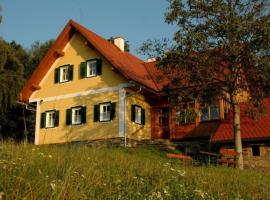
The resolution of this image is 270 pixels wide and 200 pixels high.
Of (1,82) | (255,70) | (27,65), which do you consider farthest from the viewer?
(27,65)

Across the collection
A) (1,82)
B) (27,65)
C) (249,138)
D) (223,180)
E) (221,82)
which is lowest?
(223,180)

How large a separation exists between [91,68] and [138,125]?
4.56m

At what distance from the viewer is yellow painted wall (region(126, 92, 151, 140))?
79.8ft

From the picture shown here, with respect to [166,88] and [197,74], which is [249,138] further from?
[166,88]

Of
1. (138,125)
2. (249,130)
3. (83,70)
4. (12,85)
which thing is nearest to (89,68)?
(83,70)

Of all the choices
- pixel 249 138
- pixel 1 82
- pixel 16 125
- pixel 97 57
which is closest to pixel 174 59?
pixel 249 138

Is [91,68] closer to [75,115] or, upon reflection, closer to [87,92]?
[87,92]

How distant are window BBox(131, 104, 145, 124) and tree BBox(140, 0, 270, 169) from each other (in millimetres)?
5894

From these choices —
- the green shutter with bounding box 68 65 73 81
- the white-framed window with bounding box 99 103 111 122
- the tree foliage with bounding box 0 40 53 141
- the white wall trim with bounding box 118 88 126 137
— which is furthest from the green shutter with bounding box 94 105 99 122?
the tree foliage with bounding box 0 40 53 141

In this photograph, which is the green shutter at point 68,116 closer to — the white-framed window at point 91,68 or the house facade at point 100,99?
the house facade at point 100,99

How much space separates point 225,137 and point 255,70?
3794 mm

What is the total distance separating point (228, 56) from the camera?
18.1 m

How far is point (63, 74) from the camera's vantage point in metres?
27.4

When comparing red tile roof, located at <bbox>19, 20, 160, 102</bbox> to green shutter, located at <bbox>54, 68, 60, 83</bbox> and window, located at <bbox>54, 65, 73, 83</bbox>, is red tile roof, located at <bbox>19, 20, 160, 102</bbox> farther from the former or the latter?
window, located at <bbox>54, 65, 73, 83</bbox>
